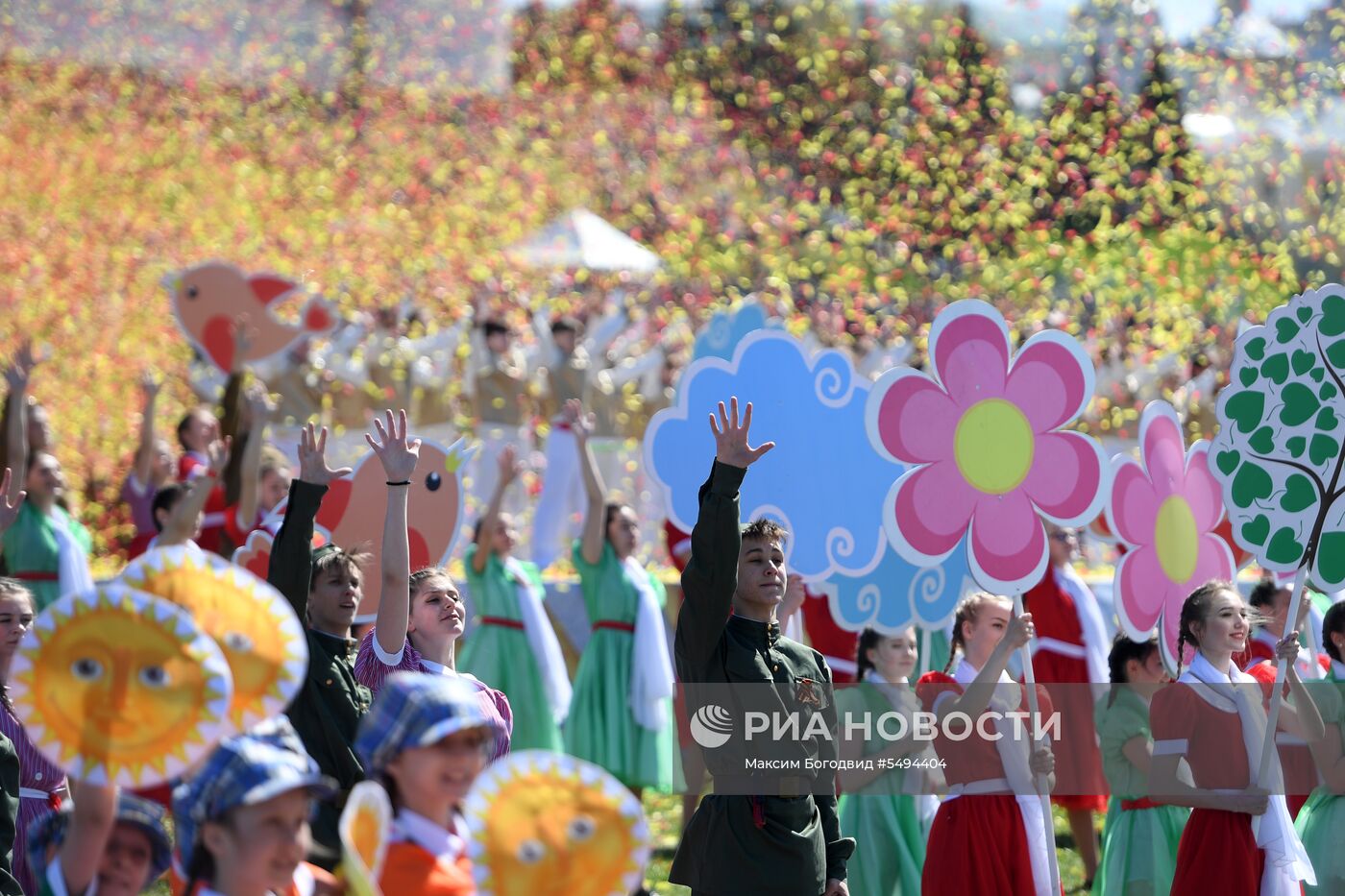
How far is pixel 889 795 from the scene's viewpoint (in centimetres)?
517

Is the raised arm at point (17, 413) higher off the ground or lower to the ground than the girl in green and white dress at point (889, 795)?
higher

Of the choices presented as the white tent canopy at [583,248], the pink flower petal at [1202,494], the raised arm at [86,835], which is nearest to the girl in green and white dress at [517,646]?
the pink flower petal at [1202,494]

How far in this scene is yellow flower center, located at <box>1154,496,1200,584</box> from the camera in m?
5.04

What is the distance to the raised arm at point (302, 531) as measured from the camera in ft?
12.1

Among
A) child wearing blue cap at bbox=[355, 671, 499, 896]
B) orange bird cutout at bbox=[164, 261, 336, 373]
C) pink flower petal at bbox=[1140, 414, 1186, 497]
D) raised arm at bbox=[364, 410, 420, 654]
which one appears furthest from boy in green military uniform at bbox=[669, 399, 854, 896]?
orange bird cutout at bbox=[164, 261, 336, 373]

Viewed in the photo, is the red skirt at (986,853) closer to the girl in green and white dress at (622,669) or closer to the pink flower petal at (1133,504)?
the pink flower petal at (1133,504)

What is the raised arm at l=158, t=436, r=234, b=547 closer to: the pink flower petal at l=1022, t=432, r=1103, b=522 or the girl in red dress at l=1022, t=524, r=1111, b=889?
the pink flower petal at l=1022, t=432, r=1103, b=522

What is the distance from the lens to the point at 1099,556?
36.5 feet

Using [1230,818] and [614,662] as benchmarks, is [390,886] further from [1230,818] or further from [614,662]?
[614,662]

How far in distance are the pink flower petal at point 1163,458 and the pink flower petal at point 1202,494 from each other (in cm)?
3

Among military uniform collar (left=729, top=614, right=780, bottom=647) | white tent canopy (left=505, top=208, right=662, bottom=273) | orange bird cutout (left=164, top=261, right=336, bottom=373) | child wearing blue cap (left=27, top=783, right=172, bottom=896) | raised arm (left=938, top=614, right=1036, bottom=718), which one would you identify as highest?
white tent canopy (left=505, top=208, right=662, bottom=273)

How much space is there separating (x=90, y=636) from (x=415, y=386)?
9446 millimetres

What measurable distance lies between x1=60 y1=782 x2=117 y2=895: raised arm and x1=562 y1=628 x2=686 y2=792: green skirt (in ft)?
14.3

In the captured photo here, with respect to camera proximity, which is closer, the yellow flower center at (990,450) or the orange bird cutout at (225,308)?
the yellow flower center at (990,450)
